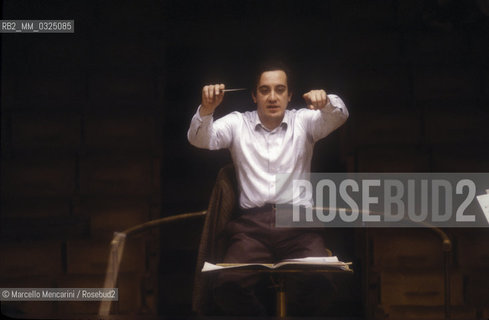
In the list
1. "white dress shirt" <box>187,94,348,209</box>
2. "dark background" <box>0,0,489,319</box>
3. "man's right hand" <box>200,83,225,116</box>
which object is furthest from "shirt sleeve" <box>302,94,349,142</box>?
"man's right hand" <box>200,83,225,116</box>

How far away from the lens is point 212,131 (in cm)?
244

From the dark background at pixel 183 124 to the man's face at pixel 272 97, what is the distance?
13.4 inches

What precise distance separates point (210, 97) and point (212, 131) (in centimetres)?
22

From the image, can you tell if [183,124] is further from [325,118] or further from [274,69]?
[325,118]

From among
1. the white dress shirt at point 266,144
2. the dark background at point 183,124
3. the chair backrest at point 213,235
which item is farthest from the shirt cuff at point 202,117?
the dark background at point 183,124

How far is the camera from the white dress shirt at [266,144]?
93.0 inches

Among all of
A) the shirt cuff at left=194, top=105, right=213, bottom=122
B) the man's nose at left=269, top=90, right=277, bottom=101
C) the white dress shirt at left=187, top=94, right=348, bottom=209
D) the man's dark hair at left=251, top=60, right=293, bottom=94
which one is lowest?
the white dress shirt at left=187, top=94, right=348, bottom=209

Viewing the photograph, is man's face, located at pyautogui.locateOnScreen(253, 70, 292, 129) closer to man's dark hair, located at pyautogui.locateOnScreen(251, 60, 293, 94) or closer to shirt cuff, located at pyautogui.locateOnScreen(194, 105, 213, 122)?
man's dark hair, located at pyautogui.locateOnScreen(251, 60, 293, 94)

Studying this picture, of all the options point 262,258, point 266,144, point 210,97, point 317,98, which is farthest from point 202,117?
point 262,258

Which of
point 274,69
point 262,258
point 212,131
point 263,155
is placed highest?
point 274,69

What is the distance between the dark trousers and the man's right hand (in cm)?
49

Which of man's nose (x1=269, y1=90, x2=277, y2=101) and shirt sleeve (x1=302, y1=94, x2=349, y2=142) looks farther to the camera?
man's nose (x1=269, y1=90, x2=277, y2=101)

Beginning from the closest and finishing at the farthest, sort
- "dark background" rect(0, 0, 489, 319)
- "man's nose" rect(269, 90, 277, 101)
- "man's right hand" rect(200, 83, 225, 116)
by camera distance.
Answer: "man's right hand" rect(200, 83, 225, 116) → "man's nose" rect(269, 90, 277, 101) → "dark background" rect(0, 0, 489, 319)

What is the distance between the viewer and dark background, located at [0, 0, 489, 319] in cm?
280
